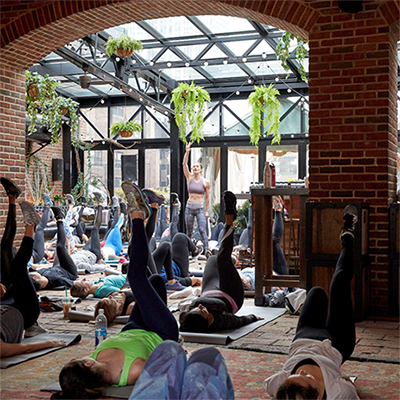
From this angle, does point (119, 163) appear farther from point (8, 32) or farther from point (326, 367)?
point (326, 367)

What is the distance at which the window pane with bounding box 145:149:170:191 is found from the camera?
15234mm

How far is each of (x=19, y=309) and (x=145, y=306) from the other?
1.21 meters

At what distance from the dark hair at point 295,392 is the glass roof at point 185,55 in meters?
8.39

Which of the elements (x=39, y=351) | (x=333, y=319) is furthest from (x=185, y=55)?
(x=333, y=319)

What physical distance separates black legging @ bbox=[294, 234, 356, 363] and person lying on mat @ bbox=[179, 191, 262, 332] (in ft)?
4.34

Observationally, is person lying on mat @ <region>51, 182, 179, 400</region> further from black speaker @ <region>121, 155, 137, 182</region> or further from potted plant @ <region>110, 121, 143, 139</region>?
black speaker @ <region>121, 155, 137, 182</region>

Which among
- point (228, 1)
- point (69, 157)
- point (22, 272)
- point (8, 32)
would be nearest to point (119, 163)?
point (69, 157)

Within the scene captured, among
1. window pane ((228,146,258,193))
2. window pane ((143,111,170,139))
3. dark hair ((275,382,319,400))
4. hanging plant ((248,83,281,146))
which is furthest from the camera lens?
window pane ((143,111,170,139))

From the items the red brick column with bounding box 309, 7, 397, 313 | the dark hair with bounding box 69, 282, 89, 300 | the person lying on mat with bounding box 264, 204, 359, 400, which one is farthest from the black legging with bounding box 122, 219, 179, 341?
the dark hair with bounding box 69, 282, 89, 300

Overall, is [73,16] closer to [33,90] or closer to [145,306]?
[33,90]

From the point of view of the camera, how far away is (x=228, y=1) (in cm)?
555

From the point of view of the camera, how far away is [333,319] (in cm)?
287

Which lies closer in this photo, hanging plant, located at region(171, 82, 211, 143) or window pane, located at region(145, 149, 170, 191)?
hanging plant, located at region(171, 82, 211, 143)

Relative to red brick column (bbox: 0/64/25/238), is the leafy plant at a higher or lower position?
higher
